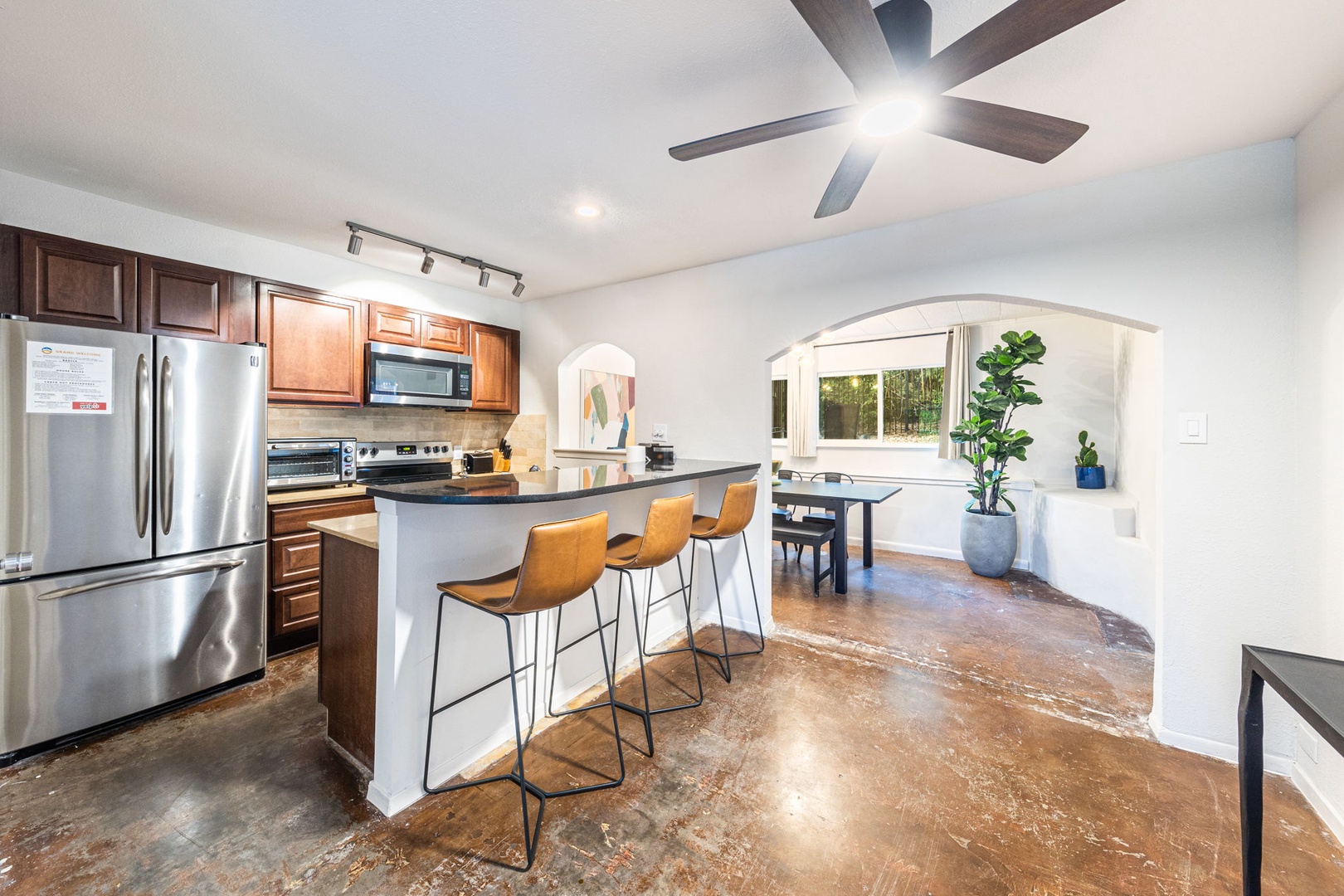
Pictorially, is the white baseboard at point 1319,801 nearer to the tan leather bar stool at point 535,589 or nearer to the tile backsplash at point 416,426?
the tan leather bar stool at point 535,589

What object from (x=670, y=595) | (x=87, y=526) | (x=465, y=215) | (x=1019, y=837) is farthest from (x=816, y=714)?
(x=87, y=526)

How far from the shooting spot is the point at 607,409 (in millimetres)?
6801

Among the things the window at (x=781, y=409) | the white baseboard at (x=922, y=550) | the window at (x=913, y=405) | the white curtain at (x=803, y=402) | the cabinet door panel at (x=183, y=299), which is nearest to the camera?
the cabinet door panel at (x=183, y=299)

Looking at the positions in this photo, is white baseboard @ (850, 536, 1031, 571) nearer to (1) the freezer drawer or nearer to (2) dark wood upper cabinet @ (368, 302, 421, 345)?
(2) dark wood upper cabinet @ (368, 302, 421, 345)

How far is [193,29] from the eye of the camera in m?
1.42

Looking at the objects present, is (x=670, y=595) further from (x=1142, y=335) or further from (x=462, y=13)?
(x=1142, y=335)

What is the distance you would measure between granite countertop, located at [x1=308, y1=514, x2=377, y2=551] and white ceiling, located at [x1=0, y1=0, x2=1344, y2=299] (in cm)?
151

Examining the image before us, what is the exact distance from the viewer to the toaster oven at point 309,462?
304cm

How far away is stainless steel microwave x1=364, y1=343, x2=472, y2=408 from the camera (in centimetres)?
343

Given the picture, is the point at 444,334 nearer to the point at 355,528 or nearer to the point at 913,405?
the point at 355,528

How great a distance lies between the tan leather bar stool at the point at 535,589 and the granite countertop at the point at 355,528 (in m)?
0.34

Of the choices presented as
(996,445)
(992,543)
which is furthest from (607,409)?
(992,543)

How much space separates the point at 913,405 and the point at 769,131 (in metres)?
4.83

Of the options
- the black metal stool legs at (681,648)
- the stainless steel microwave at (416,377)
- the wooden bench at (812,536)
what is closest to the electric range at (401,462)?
the stainless steel microwave at (416,377)
